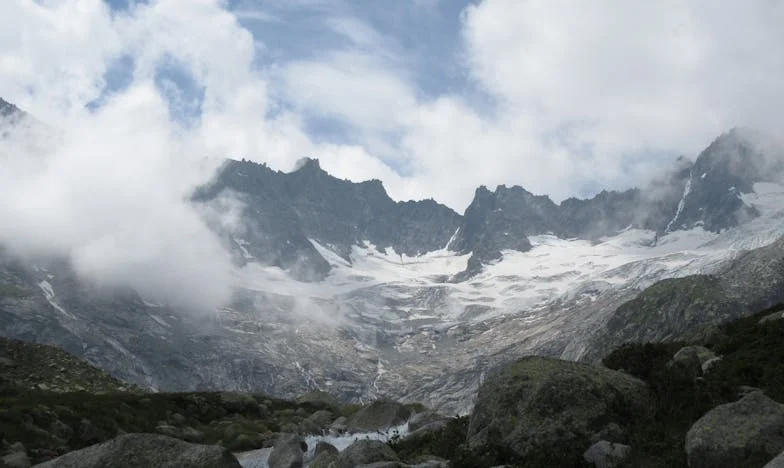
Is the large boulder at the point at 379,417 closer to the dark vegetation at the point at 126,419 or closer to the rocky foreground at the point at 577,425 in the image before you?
the dark vegetation at the point at 126,419

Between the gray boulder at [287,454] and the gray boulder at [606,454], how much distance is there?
55.8 feet

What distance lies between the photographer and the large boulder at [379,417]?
5609 cm

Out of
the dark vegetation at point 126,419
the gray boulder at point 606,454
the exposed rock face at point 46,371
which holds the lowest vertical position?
the gray boulder at point 606,454

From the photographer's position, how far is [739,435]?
19125 mm

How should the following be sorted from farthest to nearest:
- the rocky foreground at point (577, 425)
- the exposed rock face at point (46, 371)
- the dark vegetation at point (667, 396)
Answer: the exposed rock face at point (46, 371), the dark vegetation at point (667, 396), the rocky foreground at point (577, 425)

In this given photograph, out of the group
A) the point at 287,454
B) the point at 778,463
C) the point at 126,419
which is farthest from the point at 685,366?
the point at 126,419

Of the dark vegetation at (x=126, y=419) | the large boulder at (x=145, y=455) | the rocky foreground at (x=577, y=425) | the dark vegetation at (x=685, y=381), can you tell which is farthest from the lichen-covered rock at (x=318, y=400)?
the large boulder at (x=145, y=455)

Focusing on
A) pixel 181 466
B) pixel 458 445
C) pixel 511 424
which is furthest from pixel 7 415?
pixel 511 424

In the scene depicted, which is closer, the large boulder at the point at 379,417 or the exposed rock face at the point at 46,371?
the exposed rock face at the point at 46,371

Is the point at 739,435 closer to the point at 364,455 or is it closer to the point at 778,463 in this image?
the point at 778,463

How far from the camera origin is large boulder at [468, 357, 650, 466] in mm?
23531

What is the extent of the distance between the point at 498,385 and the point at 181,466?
1189 centimetres

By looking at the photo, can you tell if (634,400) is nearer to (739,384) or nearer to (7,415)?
(739,384)

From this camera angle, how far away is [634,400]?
84.0 feet
